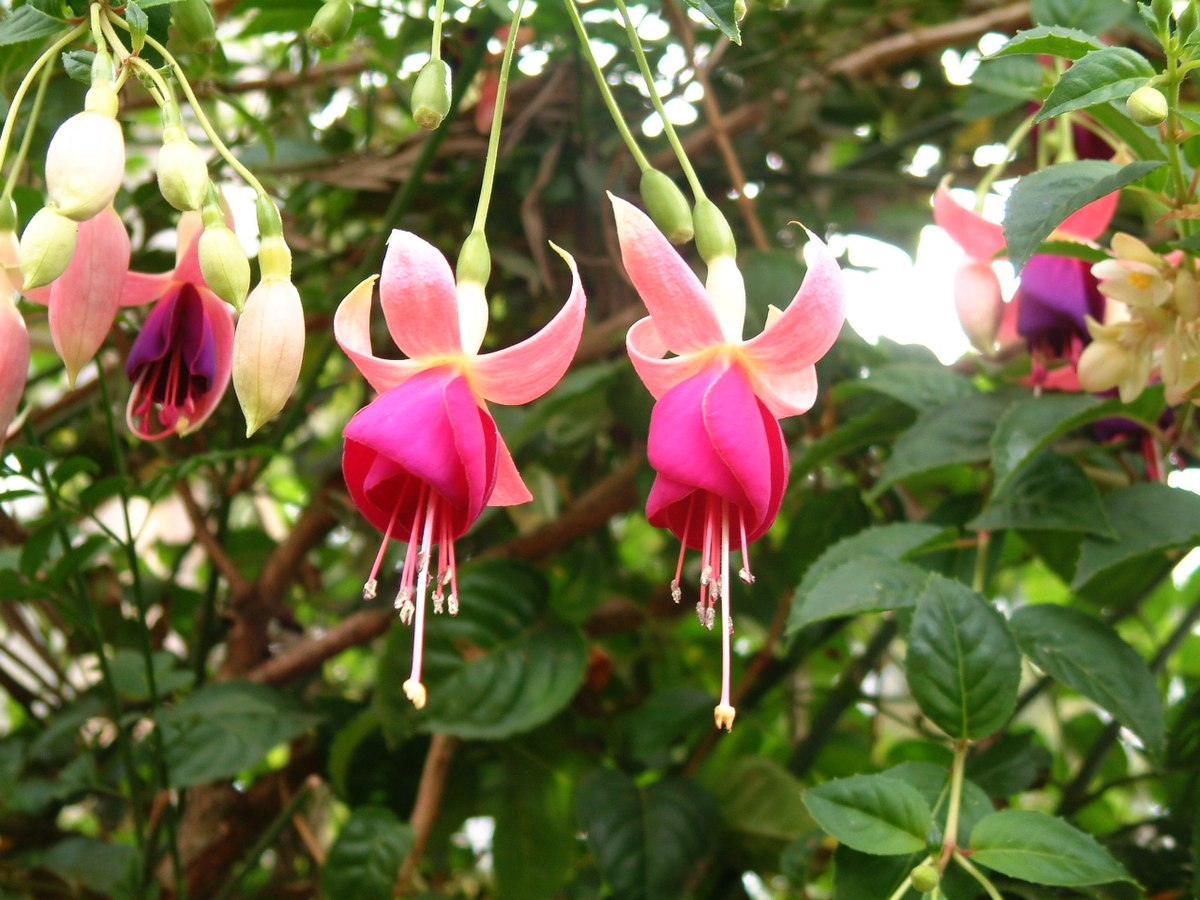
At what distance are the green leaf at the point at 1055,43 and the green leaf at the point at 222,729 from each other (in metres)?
0.76

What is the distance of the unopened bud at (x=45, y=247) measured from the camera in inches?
19.5

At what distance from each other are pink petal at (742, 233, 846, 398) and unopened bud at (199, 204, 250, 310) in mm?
238

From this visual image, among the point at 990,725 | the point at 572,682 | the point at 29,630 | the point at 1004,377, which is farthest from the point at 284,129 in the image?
the point at 990,725

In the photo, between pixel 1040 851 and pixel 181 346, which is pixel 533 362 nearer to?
pixel 181 346

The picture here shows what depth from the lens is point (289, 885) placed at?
45.6 inches

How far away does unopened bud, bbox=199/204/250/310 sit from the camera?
1.77ft

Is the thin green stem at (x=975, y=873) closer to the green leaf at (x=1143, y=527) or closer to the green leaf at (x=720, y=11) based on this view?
Result: the green leaf at (x=1143, y=527)

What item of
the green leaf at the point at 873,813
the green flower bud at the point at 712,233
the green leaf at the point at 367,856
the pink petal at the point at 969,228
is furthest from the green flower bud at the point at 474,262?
the green leaf at the point at 367,856

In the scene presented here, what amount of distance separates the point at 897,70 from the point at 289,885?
1.17m

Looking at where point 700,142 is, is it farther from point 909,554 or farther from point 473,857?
point 473,857

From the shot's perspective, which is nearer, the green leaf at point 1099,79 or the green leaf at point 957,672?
the green leaf at point 1099,79

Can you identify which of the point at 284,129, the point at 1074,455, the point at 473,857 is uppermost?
the point at 284,129

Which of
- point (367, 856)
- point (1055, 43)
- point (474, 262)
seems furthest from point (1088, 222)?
point (367, 856)

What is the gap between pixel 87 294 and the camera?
0.58 m
